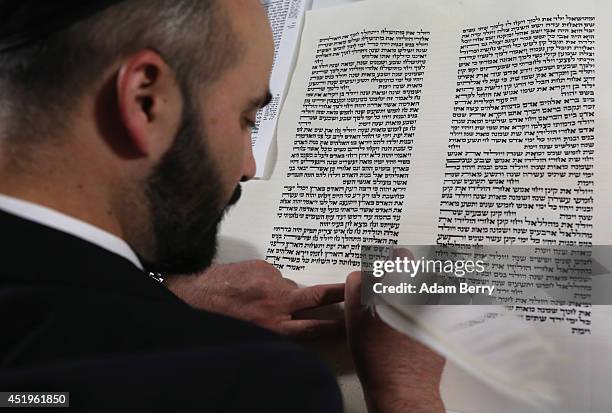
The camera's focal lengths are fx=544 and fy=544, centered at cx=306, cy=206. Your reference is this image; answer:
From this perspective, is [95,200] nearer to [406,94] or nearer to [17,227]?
[17,227]

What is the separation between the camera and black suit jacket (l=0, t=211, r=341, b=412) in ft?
0.90

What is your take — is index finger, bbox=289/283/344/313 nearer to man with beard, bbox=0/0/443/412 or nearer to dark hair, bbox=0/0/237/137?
man with beard, bbox=0/0/443/412

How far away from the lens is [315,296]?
55 centimetres

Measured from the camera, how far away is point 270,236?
2.00ft

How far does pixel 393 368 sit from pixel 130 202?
0.88 feet

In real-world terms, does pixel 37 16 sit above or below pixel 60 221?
above

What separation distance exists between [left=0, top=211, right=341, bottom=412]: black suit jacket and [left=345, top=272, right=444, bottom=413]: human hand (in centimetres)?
16

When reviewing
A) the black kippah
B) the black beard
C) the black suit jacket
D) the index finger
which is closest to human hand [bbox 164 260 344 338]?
the index finger

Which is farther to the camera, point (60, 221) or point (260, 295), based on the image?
point (260, 295)

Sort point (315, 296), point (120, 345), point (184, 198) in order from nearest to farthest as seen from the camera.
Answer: point (120, 345) < point (184, 198) < point (315, 296)

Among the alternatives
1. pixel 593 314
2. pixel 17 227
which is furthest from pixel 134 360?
pixel 593 314

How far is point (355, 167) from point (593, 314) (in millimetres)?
274

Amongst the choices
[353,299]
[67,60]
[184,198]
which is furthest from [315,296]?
[67,60]

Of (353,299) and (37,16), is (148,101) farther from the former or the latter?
(353,299)
